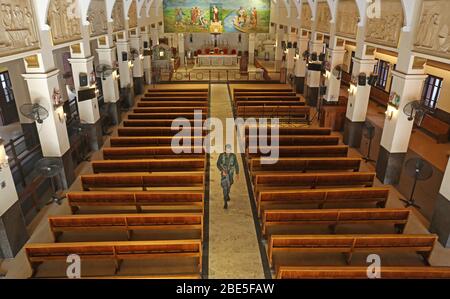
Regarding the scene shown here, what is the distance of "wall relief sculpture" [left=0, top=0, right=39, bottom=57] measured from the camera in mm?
6777

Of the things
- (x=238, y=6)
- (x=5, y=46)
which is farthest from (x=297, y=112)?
(x=238, y=6)

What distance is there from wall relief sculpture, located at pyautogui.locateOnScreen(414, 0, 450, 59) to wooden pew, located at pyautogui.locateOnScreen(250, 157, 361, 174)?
351 cm

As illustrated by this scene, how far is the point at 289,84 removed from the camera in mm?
22641

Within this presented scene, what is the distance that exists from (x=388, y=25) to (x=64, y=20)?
987 centimetres

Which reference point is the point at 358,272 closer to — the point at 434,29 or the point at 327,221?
the point at 327,221

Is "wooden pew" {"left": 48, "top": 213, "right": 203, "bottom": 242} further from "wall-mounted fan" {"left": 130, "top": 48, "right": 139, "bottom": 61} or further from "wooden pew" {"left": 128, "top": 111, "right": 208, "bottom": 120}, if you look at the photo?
"wall-mounted fan" {"left": 130, "top": 48, "right": 139, "bottom": 61}

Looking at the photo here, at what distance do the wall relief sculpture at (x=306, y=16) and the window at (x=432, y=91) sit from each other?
6685mm

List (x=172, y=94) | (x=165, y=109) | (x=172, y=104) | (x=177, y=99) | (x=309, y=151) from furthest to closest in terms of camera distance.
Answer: (x=172, y=94)
(x=177, y=99)
(x=172, y=104)
(x=165, y=109)
(x=309, y=151)

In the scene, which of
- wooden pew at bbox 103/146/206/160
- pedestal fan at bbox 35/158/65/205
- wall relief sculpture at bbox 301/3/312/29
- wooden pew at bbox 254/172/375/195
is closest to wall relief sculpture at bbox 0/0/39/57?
pedestal fan at bbox 35/158/65/205

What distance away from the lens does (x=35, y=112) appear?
27.7 ft

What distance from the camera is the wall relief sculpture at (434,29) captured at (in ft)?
23.9

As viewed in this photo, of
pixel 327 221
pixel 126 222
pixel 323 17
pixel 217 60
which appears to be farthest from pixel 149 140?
pixel 217 60
